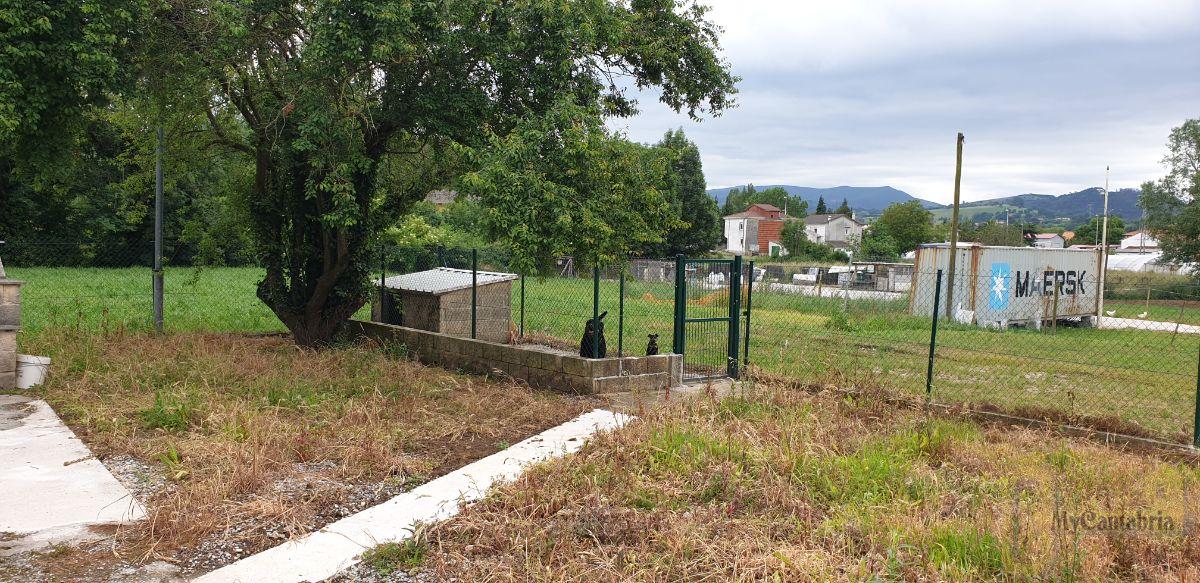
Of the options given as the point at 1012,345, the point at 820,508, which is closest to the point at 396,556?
the point at 820,508

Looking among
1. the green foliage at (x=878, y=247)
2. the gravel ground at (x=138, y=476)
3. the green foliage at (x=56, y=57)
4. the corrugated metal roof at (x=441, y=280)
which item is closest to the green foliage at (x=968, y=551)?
the gravel ground at (x=138, y=476)

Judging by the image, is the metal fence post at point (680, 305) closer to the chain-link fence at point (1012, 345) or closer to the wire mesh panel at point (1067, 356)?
the chain-link fence at point (1012, 345)

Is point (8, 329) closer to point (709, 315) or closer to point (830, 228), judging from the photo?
point (709, 315)

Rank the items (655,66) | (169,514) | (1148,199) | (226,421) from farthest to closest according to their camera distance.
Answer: (1148,199)
(655,66)
(226,421)
(169,514)

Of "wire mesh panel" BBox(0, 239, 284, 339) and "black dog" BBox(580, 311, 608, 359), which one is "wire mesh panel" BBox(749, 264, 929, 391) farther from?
"wire mesh panel" BBox(0, 239, 284, 339)

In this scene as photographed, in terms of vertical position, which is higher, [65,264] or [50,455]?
[65,264]

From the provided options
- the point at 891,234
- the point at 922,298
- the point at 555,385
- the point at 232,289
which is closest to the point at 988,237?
the point at 891,234

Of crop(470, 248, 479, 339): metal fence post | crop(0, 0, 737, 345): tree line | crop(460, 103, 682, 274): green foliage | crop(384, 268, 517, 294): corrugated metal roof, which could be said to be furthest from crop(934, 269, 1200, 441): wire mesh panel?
crop(384, 268, 517, 294): corrugated metal roof

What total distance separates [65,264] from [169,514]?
12.8m

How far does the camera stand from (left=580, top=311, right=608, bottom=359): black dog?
32.0ft

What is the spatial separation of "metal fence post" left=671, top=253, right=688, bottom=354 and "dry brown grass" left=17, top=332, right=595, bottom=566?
1.91 m

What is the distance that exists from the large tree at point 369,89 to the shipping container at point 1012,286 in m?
12.3

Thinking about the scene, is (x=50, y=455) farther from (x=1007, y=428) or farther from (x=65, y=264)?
(x=65, y=264)

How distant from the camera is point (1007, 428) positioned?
8.23m
